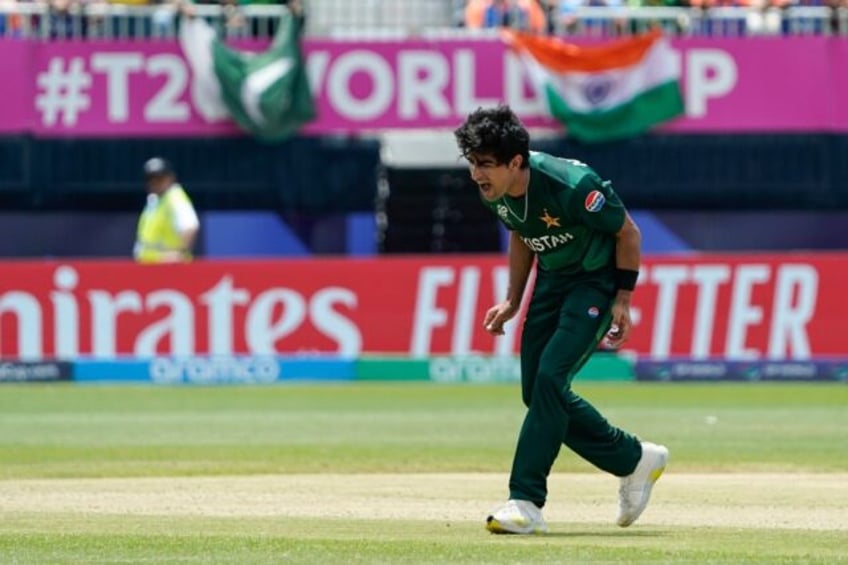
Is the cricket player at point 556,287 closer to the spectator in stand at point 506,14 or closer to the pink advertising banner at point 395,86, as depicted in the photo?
the pink advertising banner at point 395,86

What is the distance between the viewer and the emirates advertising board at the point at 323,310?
21.1 meters

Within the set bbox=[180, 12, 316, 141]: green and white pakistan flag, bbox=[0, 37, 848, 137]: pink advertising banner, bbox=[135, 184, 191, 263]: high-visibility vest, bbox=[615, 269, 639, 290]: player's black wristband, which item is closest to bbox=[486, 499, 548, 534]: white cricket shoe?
bbox=[615, 269, 639, 290]: player's black wristband

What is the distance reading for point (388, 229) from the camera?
2447 cm

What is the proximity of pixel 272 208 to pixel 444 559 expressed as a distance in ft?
57.6

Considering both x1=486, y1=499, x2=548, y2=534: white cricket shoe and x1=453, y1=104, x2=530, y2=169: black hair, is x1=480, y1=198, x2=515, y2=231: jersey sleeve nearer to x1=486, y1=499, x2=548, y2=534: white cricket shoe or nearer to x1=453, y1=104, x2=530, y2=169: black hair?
x1=453, y1=104, x2=530, y2=169: black hair

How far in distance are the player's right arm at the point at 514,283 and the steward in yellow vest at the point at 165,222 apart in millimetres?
11262

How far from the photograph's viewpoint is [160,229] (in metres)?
20.8

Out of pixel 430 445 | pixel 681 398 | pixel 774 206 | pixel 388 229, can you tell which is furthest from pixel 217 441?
pixel 774 206

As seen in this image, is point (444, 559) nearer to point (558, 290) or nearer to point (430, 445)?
point (558, 290)

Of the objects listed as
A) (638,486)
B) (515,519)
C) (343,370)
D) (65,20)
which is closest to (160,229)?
(343,370)

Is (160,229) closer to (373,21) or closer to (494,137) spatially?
(373,21)

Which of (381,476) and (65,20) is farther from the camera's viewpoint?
(65,20)

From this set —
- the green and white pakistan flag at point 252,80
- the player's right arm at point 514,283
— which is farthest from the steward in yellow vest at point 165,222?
the player's right arm at point 514,283

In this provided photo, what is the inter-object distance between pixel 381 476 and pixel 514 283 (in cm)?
315
